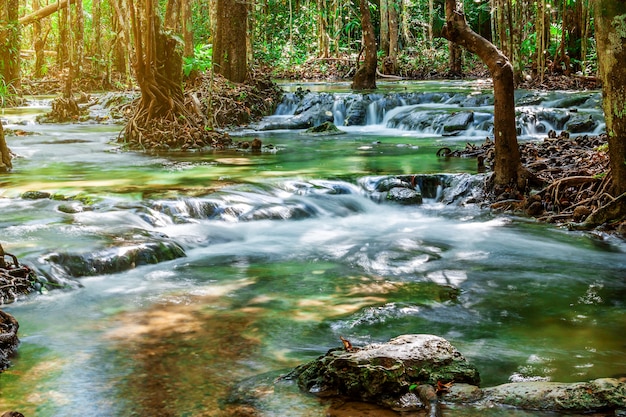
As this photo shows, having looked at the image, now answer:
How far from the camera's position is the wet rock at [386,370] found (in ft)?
11.8

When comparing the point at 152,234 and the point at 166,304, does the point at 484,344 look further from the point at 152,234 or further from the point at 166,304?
the point at 152,234

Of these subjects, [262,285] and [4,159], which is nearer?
[262,285]

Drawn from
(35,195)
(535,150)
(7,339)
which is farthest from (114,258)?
(535,150)

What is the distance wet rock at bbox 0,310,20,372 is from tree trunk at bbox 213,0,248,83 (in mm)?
13799

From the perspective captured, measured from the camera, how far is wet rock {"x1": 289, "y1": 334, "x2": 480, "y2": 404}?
3.58 meters

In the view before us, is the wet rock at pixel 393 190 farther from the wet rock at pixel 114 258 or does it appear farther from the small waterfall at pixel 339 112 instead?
the small waterfall at pixel 339 112

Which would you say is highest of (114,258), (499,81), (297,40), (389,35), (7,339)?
(297,40)

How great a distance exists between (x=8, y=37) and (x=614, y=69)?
17474 mm

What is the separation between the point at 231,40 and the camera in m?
18.1

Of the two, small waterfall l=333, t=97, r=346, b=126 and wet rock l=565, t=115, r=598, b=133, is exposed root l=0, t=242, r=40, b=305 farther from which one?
small waterfall l=333, t=97, r=346, b=126

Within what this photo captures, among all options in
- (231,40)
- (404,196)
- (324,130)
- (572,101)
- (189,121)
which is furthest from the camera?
(231,40)

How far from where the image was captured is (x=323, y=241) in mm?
7938

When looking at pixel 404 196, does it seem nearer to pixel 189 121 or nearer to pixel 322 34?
pixel 189 121

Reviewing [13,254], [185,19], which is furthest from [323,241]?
[185,19]
